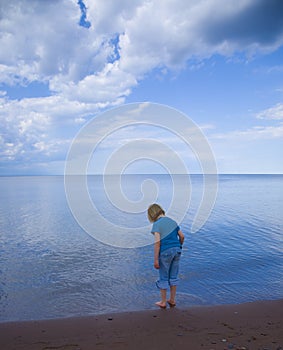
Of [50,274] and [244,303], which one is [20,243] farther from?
[244,303]

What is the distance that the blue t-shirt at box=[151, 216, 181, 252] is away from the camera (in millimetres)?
6078

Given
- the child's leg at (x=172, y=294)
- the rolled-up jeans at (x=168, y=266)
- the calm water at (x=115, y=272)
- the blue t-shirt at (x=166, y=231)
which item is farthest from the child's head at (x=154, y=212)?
the calm water at (x=115, y=272)

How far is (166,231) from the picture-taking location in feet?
20.0

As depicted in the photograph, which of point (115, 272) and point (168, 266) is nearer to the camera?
point (168, 266)

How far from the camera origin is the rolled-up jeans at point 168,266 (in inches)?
245

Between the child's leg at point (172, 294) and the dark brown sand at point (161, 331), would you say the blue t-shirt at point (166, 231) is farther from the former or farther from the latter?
the dark brown sand at point (161, 331)

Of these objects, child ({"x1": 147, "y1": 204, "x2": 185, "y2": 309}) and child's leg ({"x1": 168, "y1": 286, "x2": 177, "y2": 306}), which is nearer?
child ({"x1": 147, "y1": 204, "x2": 185, "y2": 309})

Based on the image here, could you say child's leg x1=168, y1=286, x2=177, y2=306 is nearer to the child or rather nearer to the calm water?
the child

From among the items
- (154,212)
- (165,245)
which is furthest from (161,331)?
(154,212)

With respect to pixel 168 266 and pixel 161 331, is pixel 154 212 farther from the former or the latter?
pixel 161 331

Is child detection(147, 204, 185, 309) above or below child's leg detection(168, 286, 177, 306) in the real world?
above

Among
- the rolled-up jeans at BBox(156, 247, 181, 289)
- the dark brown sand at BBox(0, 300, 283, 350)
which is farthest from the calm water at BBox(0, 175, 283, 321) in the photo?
the rolled-up jeans at BBox(156, 247, 181, 289)

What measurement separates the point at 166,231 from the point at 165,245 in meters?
0.33

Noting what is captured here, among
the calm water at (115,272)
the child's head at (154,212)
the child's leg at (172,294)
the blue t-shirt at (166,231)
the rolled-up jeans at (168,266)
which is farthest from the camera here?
the calm water at (115,272)
